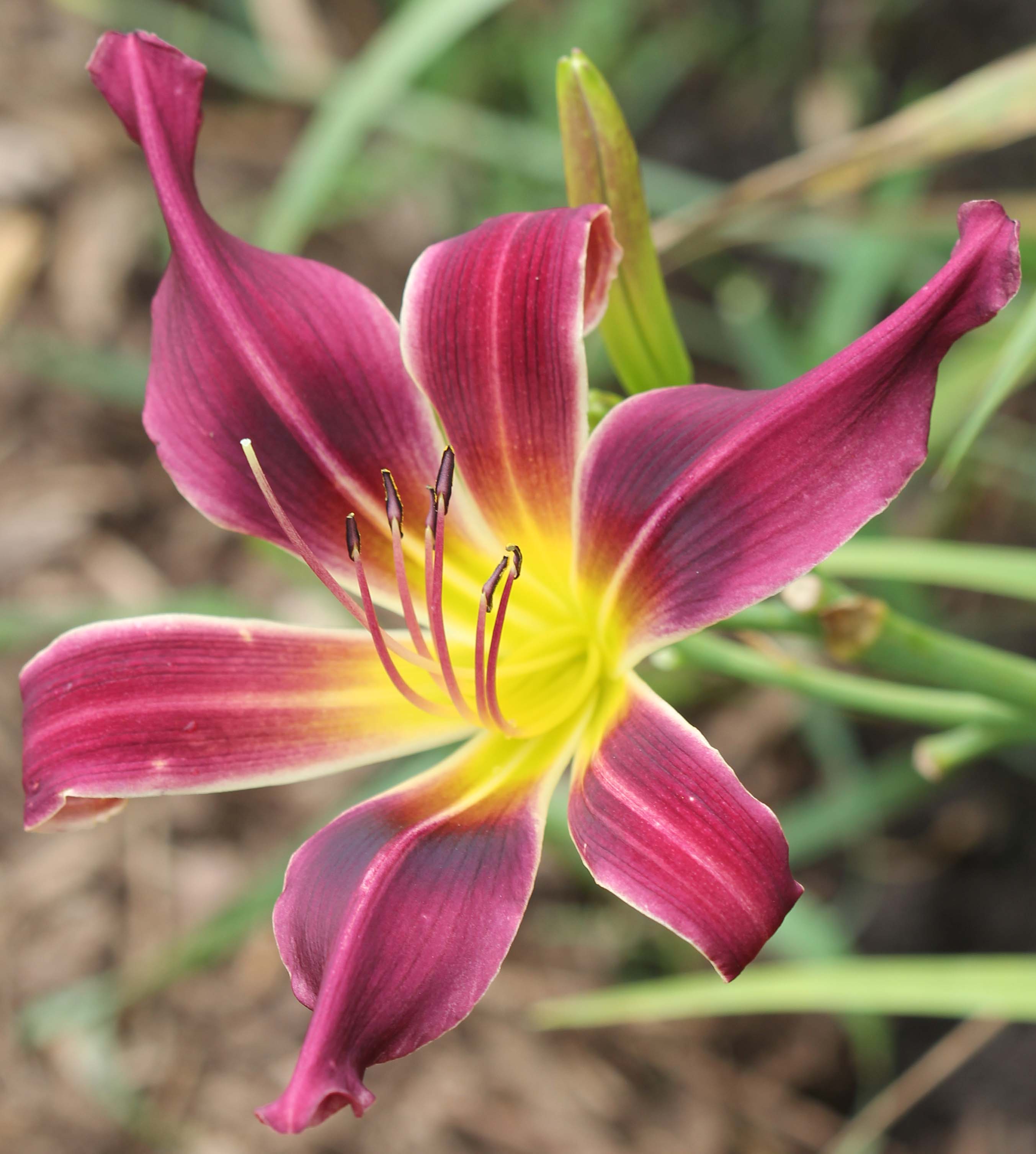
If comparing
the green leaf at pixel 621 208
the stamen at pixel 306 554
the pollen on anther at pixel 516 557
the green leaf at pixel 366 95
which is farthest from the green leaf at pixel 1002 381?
the green leaf at pixel 366 95

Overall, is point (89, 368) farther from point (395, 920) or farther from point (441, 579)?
point (395, 920)

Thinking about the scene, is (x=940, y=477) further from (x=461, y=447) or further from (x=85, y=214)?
(x=85, y=214)

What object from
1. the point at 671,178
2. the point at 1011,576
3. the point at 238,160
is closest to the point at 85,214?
the point at 238,160

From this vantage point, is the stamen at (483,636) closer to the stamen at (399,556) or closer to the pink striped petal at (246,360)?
the stamen at (399,556)

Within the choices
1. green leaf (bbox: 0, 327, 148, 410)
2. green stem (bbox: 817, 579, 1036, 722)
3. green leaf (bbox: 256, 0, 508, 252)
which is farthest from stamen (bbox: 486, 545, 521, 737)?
green leaf (bbox: 0, 327, 148, 410)

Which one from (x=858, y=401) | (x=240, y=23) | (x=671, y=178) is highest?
(x=858, y=401)
